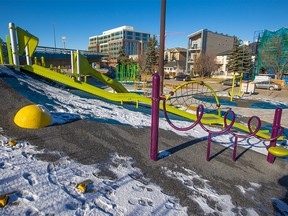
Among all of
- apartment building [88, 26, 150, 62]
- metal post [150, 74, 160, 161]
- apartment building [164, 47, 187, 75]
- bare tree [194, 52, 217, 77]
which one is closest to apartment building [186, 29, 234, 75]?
apartment building [164, 47, 187, 75]

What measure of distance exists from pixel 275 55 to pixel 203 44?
26.5 m

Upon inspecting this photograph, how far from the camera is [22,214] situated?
1867mm

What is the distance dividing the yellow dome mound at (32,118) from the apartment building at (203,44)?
166 feet

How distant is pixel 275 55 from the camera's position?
28.4 m

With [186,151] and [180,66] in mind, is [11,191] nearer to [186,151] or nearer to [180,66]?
[186,151]

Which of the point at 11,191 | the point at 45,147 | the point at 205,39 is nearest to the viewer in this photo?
the point at 11,191

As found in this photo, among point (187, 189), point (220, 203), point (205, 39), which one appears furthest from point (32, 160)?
point (205, 39)

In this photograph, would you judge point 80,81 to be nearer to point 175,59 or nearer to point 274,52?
point 274,52

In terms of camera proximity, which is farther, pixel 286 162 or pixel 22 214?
pixel 286 162

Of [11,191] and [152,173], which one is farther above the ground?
[11,191]

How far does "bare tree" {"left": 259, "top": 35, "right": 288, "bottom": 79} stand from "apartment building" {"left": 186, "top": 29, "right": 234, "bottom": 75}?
22297 millimetres

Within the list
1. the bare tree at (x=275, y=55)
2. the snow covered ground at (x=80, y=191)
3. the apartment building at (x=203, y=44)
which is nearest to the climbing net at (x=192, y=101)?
the snow covered ground at (x=80, y=191)

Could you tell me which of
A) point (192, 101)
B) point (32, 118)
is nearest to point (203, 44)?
point (192, 101)

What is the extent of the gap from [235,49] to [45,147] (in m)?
40.9
